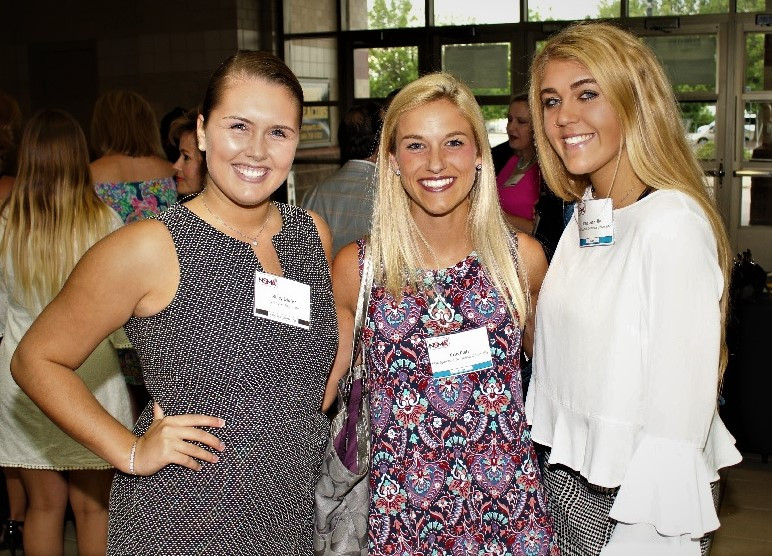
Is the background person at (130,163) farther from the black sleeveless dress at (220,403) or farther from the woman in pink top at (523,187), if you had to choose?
the black sleeveless dress at (220,403)

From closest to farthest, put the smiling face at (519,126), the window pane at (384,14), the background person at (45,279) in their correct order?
the background person at (45,279) < the smiling face at (519,126) < the window pane at (384,14)

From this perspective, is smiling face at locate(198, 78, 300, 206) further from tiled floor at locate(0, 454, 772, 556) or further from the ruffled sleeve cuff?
tiled floor at locate(0, 454, 772, 556)

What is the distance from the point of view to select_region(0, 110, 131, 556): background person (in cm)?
334

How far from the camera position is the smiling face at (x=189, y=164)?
4.11 metres

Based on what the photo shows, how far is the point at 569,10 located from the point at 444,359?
7.45 metres

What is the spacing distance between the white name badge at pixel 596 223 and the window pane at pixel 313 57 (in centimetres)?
797

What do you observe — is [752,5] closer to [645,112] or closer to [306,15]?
[306,15]

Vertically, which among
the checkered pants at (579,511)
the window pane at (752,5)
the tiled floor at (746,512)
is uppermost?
the window pane at (752,5)

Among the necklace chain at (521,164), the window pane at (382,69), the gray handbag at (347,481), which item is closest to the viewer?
the gray handbag at (347,481)

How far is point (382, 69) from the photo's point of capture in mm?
9438

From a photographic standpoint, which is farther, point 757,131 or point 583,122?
point 757,131

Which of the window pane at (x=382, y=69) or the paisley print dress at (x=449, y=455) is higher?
the window pane at (x=382, y=69)

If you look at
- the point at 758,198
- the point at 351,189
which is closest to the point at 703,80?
the point at 758,198

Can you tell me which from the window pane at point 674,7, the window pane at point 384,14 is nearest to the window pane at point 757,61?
the window pane at point 674,7
